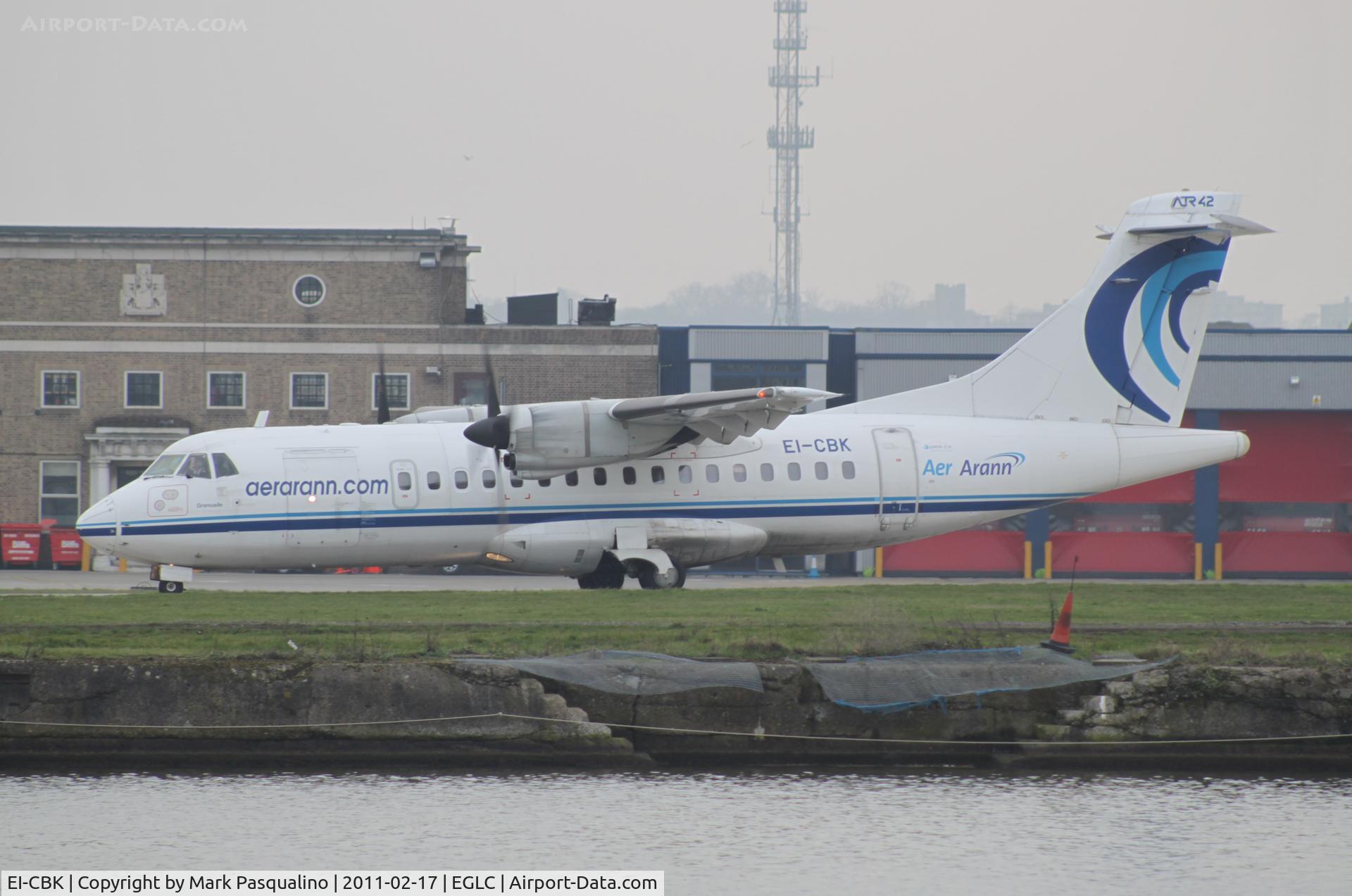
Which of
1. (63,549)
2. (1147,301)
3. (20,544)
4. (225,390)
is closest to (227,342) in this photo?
(225,390)

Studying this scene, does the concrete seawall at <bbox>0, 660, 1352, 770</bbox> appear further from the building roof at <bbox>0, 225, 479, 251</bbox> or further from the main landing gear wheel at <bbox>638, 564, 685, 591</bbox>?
the building roof at <bbox>0, 225, 479, 251</bbox>

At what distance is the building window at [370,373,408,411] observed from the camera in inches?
1980

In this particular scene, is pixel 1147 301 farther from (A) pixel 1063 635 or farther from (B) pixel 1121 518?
(B) pixel 1121 518

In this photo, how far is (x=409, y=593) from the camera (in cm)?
2841

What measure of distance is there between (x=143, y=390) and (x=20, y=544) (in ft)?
21.4

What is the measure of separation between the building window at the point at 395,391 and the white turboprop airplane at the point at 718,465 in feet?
63.6

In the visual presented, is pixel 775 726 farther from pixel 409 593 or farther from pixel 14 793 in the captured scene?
pixel 409 593

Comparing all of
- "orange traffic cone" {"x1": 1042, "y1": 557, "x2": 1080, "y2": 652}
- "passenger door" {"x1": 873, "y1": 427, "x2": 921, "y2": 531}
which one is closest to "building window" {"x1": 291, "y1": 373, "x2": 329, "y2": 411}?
"passenger door" {"x1": 873, "y1": 427, "x2": 921, "y2": 531}

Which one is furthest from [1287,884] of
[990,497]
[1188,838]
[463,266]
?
[463,266]

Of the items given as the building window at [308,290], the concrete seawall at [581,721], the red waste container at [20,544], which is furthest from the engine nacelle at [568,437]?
the red waste container at [20,544]

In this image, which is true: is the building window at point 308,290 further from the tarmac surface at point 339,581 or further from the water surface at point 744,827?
the water surface at point 744,827

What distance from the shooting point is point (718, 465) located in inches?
1146

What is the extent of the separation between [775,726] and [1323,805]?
6024 millimetres

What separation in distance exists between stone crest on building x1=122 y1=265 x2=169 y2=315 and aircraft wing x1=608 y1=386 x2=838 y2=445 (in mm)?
28540
